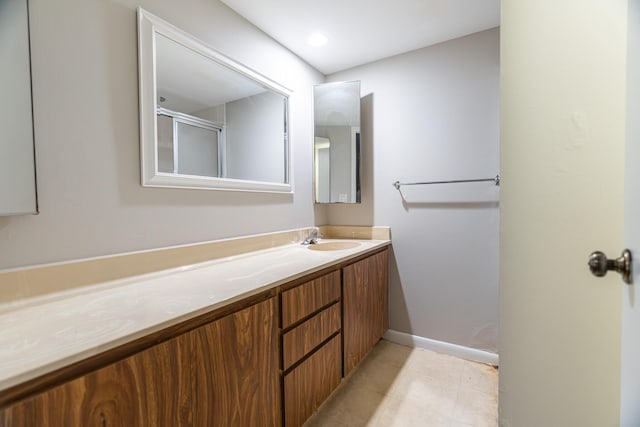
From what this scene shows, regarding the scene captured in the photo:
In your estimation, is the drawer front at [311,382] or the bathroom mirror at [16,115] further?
the drawer front at [311,382]

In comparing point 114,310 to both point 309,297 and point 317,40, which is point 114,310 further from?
point 317,40

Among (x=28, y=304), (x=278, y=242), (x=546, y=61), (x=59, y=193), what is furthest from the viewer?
(x=278, y=242)

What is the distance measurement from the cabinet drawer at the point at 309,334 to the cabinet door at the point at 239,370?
71 millimetres

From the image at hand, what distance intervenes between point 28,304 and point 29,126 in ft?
1.86

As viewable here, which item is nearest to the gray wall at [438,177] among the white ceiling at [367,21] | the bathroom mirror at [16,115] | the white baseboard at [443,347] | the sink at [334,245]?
the white baseboard at [443,347]

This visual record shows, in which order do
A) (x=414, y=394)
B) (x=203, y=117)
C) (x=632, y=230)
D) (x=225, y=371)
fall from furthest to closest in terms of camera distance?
(x=414, y=394) → (x=203, y=117) → (x=225, y=371) → (x=632, y=230)

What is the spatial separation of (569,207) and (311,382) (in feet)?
4.00

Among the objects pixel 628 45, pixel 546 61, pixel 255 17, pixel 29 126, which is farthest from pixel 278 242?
pixel 628 45

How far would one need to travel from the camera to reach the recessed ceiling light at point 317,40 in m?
1.89

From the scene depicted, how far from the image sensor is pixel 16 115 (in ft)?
2.79

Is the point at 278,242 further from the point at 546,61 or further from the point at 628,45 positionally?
the point at 628,45

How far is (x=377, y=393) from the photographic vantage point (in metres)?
1.68

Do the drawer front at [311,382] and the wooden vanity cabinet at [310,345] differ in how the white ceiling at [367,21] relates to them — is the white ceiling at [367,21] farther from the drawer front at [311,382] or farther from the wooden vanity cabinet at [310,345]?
the drawer front at [311,382]

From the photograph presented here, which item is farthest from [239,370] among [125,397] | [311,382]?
[311,382]
